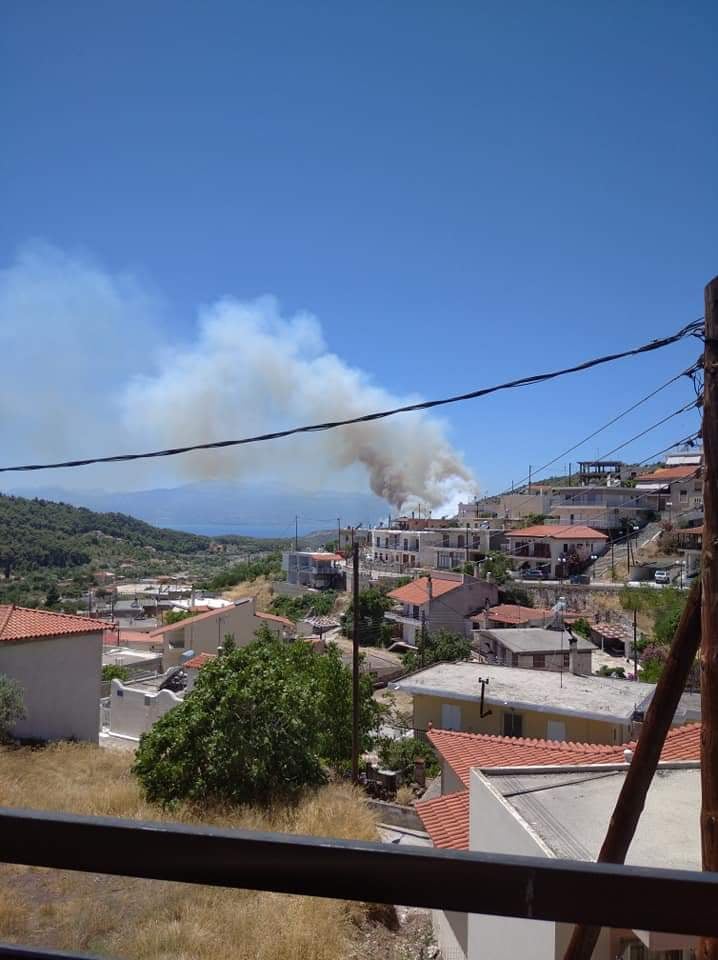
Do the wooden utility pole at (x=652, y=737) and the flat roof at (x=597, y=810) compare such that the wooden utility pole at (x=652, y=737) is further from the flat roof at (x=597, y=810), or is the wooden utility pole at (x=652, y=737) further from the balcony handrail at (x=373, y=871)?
the balcony handrail at (x=373, y=871)

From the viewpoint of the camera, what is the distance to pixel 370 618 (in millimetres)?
40625

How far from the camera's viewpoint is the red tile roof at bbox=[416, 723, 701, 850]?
828cm

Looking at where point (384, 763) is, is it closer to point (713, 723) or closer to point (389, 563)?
point (713, 723)

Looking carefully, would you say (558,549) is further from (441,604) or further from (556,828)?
(556,828)

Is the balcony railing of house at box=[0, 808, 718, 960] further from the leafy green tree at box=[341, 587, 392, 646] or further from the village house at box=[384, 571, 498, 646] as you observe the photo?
the leafy green tree at box=[341, 587, 392, 646]

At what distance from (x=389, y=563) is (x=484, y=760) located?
49.4m

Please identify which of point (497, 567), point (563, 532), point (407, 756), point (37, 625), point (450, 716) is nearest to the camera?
point (37, 625)

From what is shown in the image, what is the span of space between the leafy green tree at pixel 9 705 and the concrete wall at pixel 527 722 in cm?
965

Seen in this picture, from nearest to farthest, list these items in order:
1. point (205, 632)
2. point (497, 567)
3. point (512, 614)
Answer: point (205, 632) → point (512, 614) → point (497, 567)

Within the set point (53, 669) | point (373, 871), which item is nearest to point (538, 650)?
point (53, 669)

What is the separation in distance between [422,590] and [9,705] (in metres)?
27.1

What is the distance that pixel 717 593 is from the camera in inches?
120

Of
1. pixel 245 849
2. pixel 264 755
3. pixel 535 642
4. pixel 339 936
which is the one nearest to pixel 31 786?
pixel 264 755

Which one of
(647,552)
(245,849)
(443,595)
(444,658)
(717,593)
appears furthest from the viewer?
(647,552)
